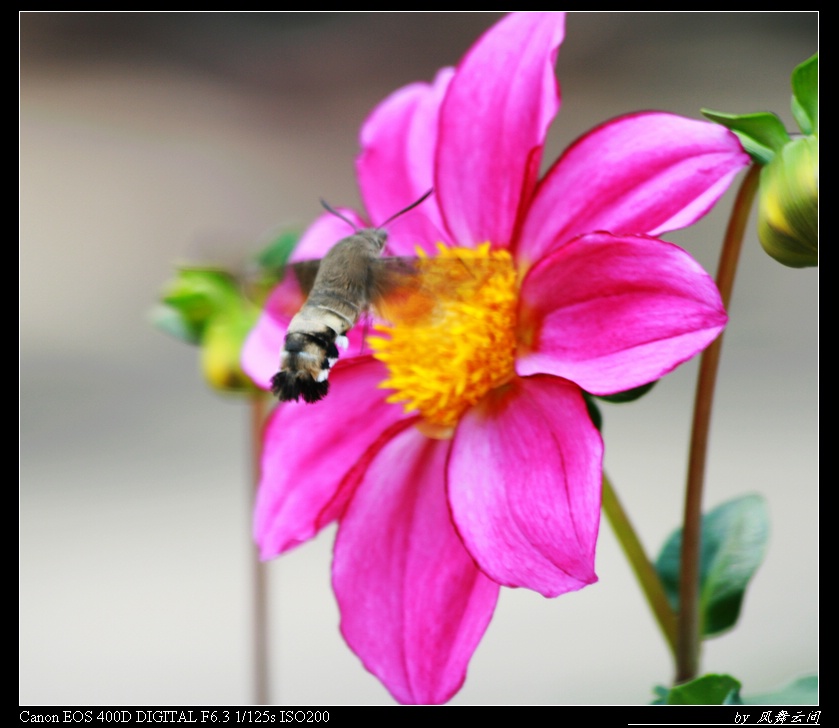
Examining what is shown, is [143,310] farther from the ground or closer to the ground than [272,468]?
farther from the ground

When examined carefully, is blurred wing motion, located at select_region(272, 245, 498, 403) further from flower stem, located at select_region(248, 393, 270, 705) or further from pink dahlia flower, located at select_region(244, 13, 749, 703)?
flower stem, located at select_region(248, 393, 270, 705)

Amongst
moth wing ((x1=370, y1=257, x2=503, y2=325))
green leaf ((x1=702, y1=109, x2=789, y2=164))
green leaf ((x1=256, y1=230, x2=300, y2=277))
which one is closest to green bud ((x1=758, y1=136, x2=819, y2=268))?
green leaf ((x1=702, y1=109, x2=789, y2=164))

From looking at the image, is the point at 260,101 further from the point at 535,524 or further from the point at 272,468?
the point at 535,524

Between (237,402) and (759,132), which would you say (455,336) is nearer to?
(759,132)

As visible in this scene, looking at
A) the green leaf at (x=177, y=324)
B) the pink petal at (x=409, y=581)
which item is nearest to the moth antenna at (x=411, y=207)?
the pink petal at (x=409, y=581)

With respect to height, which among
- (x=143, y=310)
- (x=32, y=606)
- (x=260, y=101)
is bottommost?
(x=32, y=606)

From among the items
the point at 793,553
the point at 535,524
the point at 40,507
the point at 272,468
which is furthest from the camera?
the point at 40,507

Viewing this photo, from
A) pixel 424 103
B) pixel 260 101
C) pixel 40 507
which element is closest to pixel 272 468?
pixel 424 103
